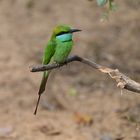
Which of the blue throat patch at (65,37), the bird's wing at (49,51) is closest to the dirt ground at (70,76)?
the bird's wing at (49,51)

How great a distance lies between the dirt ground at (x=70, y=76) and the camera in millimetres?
5846

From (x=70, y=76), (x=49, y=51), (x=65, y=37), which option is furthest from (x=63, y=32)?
(x=70, y=76)

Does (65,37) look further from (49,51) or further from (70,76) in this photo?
(70,76)

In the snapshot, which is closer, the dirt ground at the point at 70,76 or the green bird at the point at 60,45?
the green bird at the point at 60,45

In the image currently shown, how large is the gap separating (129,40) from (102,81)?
3.50 ft

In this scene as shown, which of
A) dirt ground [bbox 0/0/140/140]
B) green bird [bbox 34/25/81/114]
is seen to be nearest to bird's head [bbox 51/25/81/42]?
green bird [bbox 34/25/81/114]

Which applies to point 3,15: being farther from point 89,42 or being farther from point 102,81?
point 102,81

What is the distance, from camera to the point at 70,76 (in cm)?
677

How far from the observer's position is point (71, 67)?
6984 mm

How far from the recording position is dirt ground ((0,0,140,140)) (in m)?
5.85

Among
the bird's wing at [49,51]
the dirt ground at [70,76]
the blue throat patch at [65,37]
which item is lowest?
the dirt ground at [70,76]

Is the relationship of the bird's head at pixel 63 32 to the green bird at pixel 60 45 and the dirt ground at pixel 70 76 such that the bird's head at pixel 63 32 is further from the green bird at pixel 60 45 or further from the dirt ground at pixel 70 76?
the dirt ground at pixel 70 76

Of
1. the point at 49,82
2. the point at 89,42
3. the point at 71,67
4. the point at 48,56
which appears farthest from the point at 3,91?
the point at 48,56

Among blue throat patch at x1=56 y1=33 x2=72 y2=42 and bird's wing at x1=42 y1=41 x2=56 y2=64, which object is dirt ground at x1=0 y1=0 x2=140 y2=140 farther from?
blue throat patch at x1=56 y1=33 x2=72 y2=42
